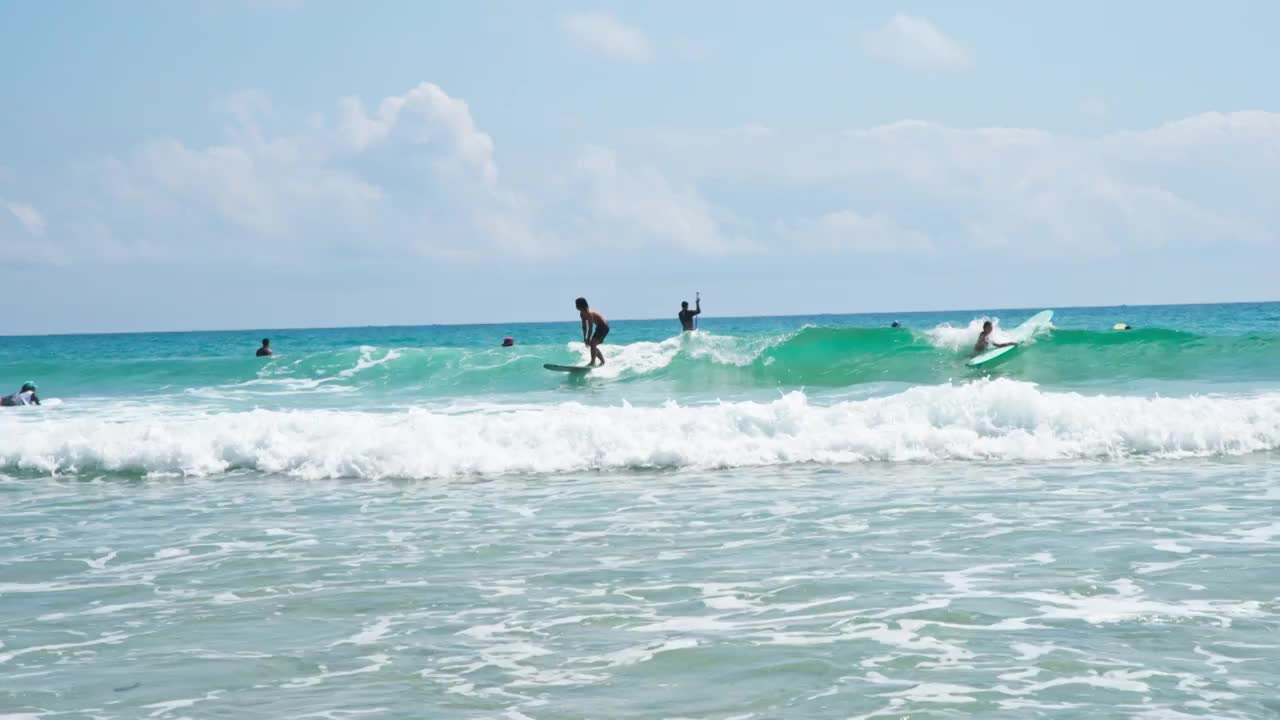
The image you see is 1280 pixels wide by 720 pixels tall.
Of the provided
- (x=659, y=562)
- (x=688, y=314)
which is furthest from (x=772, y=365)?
(x=659, y=562)

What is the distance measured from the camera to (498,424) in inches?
539

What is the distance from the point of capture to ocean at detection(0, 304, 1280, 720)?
15.8 ft

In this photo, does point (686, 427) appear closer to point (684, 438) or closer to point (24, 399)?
point (684, 438)

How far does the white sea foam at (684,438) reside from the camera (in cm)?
1236

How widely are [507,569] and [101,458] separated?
8.17 metres

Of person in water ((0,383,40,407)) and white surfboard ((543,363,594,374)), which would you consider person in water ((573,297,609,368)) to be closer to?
white surfboard ((543,363,594,374))

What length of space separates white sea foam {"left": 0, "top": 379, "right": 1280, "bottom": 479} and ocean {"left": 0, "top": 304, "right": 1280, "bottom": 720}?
5cm

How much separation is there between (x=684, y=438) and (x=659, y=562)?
588 cm

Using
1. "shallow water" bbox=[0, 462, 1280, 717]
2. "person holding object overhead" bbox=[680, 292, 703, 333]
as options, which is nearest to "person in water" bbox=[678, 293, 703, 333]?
"person holding object overhead" bbox=[680, 292, 703, 333]

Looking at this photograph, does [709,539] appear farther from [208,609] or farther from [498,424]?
[498,424]

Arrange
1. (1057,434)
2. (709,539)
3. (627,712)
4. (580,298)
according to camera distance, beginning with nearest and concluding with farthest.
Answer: (627,712)
(709,539)
(1057,434)
(580,298)

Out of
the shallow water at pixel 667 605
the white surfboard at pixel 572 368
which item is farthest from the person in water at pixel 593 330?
the shallow water at pixel 667 605

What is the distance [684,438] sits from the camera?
13031 millimetres

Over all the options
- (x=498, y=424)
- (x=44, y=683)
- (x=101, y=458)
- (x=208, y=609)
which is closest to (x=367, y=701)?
(x=44, y=683)
